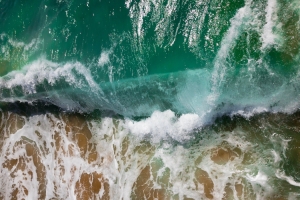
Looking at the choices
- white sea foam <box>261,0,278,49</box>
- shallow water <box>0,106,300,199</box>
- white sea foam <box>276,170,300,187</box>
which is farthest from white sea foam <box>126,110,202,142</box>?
white sea foam <box>261,0,278,49</box>

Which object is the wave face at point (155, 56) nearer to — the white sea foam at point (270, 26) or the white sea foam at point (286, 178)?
the white sea foam at point (270, 26)

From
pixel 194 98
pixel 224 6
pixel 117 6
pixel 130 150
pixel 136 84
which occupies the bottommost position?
pixel 130 150

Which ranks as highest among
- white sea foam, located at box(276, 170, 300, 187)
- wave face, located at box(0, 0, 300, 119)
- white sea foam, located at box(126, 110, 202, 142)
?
wave face, located at box(0, 0, 300, 119)

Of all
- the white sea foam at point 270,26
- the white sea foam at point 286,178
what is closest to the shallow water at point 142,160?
the white sea foam at point 286,178

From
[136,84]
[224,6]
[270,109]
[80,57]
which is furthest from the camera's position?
[80,57]

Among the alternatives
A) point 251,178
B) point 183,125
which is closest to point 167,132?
point 183,125

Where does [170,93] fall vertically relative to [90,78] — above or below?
below

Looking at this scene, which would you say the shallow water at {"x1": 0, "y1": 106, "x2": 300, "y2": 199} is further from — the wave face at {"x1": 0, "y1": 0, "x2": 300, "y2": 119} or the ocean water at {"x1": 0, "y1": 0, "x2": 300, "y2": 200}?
the wave face at {"x1": 0, "y1": 0, "x2": 300, "y2": 119}

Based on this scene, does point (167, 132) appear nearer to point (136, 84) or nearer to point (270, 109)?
point (136, 84)
